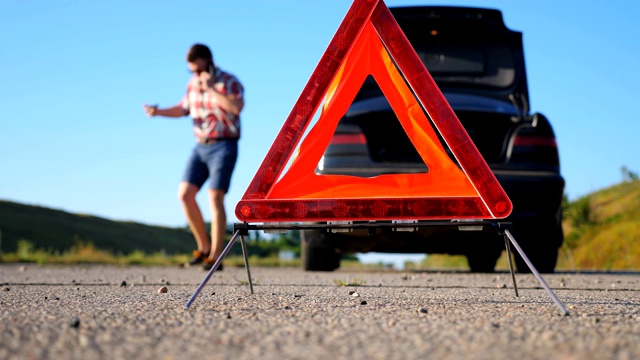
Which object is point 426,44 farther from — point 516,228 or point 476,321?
point 476,321

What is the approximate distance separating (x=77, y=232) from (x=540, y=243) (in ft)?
98.4

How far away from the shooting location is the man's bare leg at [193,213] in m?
8.02

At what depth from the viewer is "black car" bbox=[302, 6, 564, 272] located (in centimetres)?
593

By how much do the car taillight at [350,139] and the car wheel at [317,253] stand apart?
113cm

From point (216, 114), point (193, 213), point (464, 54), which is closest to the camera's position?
point (464, 54)

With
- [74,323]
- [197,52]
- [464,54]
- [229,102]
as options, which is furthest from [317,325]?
[197,52]

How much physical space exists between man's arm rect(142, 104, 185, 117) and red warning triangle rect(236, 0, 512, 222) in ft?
15.0

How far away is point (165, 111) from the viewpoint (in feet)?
26.3

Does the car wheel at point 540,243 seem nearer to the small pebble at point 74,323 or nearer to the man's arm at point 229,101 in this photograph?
the man's arm at point 229,101

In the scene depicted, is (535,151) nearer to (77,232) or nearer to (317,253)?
(317,253)

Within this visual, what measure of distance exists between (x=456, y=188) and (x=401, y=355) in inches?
56.8

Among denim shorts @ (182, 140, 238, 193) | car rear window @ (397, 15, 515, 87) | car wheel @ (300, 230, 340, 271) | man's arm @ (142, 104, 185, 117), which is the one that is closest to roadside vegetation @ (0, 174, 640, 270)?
car wheel @ (300, 230, 340, 271)

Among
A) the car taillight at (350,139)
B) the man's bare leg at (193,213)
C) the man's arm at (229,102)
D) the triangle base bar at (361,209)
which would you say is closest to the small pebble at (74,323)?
the triangle base bar at (361,209)

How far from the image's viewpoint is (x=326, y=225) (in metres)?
3.37
